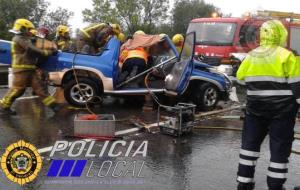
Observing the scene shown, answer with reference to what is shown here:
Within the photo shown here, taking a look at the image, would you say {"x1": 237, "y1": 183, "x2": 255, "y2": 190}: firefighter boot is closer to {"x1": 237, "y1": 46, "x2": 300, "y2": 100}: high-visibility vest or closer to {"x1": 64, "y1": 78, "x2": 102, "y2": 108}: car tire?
{"x1": 237, "y1": 46, "x2": 300, "y2": 100}: high-visibility vest

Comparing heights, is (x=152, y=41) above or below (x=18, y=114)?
above

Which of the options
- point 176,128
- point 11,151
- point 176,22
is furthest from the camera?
point 176,22

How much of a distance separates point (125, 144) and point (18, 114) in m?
3.19

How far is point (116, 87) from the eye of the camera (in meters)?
10.1

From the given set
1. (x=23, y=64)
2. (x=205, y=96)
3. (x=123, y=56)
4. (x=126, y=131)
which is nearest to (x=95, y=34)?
(x=123, y=56)

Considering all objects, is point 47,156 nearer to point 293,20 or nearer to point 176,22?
point 293,20

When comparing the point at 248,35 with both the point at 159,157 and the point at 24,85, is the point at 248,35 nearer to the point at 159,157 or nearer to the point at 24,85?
the point at 24,85

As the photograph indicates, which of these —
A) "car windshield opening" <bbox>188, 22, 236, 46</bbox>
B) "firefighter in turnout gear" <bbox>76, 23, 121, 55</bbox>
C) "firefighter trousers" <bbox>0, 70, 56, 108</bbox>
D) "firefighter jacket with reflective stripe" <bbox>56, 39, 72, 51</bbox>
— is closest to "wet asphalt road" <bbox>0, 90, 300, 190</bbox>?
"firefighter trousers" <bbox>0, 70, 56, 108</bbox>

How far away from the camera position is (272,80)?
4.91 meters

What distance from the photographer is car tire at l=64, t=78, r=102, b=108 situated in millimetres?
10086

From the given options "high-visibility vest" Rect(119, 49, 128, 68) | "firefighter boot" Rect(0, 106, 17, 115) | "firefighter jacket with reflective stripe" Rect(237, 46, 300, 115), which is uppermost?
"firefighter jacket with reflective stripe" Rect(237, 46, 300, 115)

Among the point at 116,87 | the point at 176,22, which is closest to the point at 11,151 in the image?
the point at 116,87

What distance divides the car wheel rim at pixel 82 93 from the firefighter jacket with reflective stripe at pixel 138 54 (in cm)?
105

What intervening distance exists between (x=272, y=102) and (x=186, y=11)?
5522cm
